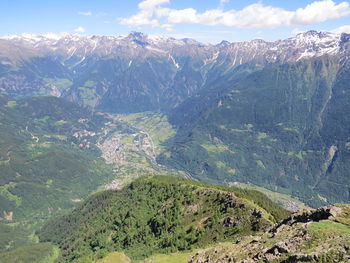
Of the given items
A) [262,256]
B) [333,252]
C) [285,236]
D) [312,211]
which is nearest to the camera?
[333,252]

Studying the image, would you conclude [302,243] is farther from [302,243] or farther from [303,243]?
[303,243]

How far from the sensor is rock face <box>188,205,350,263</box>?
78.0m

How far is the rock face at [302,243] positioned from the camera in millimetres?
78000

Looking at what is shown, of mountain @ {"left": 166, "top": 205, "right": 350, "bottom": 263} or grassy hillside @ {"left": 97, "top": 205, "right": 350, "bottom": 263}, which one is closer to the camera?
grassy hillside @ {"left": 97, "top": 205, "right": 350, "bottom": 263}

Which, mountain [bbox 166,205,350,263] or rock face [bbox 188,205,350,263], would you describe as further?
mountain [bbox 166,205,350,263]

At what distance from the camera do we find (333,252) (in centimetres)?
7662

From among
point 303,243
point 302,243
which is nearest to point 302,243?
point 302,243

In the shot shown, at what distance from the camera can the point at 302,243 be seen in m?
88.9

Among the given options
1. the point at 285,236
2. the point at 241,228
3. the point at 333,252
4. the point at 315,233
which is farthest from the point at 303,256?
the point at 241,228

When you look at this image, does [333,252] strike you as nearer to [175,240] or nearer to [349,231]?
[349,231]

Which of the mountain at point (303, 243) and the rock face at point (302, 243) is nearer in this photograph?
the rock face at point (302, 243)

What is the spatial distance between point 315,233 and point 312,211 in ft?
76.2

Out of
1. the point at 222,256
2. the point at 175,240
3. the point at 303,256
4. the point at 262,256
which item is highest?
the point at 303,256

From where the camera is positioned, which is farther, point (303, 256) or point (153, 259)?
point (153, 259)
